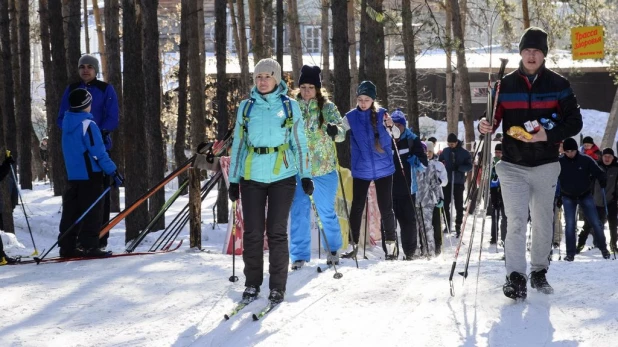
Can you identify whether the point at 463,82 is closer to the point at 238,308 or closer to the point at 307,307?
the point at 307,307

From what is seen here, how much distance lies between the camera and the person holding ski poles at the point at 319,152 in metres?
8.98

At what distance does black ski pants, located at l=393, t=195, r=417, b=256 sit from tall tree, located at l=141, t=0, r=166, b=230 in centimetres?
450

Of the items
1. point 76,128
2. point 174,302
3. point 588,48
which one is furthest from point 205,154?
point 588,48

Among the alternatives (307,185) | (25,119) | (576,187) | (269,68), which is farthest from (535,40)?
(25,119)

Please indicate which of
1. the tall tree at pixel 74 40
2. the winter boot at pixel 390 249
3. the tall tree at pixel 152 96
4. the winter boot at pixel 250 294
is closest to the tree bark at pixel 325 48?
the tall tree at pixel 74 40

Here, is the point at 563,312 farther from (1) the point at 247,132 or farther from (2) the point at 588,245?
(2) the point at 588,245

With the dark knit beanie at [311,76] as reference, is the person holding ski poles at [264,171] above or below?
below

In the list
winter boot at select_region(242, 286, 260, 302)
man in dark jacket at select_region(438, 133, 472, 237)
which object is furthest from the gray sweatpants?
man in dark jacket at select_region(438, 133, 472, 237)

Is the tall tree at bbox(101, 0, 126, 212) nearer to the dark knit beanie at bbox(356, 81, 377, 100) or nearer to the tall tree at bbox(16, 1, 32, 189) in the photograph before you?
the tall tree at bbox(16, 1, 32, 189)

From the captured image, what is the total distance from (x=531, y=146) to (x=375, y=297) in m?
1.71

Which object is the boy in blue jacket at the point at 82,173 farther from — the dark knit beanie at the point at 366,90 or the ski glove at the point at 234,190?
the ski glove at the point at 234,190

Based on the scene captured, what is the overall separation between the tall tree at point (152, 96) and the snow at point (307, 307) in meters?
6.13

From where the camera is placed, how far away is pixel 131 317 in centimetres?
731

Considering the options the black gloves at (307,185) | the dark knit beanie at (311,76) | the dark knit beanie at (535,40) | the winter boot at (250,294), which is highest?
the dark knit beanie at (535,40)
